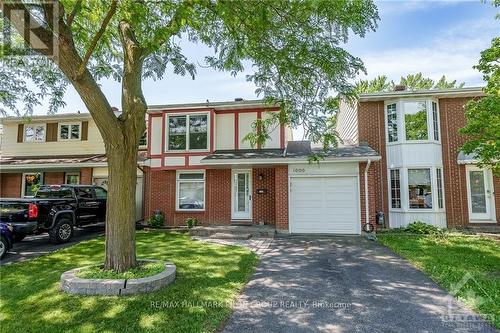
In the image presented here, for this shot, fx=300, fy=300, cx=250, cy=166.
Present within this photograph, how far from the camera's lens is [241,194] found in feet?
42.9

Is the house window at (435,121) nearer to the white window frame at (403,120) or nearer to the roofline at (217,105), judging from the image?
the white window frame at (403,120)

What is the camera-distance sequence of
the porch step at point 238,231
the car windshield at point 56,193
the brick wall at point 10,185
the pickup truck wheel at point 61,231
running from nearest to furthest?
1. the pickup truck wheel at point 61,231
2. the car windshield at point 56,193
3. the porch step at point 238,231
4. the brick wall at point 10,185

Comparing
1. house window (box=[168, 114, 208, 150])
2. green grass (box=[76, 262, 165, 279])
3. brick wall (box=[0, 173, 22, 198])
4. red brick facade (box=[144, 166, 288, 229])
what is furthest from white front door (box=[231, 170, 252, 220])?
brick wall (box=[0, 173, 22, 198])

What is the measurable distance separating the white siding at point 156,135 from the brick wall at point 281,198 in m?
5.66

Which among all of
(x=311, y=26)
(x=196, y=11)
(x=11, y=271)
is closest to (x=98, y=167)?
(x=11, y=271)

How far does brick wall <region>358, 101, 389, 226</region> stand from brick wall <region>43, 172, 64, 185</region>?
49.3 ft

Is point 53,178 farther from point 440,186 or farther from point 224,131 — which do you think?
point 440,186

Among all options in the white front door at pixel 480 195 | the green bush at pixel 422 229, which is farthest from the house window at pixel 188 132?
the white front door at pixel 480 195

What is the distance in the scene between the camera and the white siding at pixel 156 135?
1361cm

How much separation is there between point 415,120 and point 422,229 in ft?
14.8

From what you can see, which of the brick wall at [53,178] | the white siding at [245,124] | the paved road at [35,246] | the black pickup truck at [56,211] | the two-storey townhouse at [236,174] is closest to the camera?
the paved road at [35,246]

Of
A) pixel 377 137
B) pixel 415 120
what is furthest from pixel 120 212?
pixel 415 120

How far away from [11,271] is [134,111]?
4.68m

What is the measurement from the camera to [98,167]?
14664 mm
